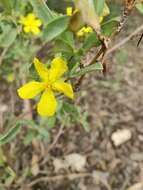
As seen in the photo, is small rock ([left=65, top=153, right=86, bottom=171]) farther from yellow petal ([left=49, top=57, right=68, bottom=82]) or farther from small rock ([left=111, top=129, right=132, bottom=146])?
yellow petal ([left=49, top=57, right=68, bottom=82])

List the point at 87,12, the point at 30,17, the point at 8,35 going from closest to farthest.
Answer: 1. the point at 87,12
2. the point at 8,35
3. the point at 30,17

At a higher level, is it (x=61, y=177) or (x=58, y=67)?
(x=58, y=67)

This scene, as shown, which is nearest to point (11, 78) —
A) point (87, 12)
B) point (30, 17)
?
point (30, 17)

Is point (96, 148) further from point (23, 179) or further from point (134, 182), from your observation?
point (23, 179)

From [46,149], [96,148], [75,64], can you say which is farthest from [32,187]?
[75,64]

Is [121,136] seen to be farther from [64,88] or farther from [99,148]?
[64,88]

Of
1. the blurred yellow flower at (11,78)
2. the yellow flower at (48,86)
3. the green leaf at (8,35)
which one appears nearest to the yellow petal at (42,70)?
the yellow flower at (48,86)
